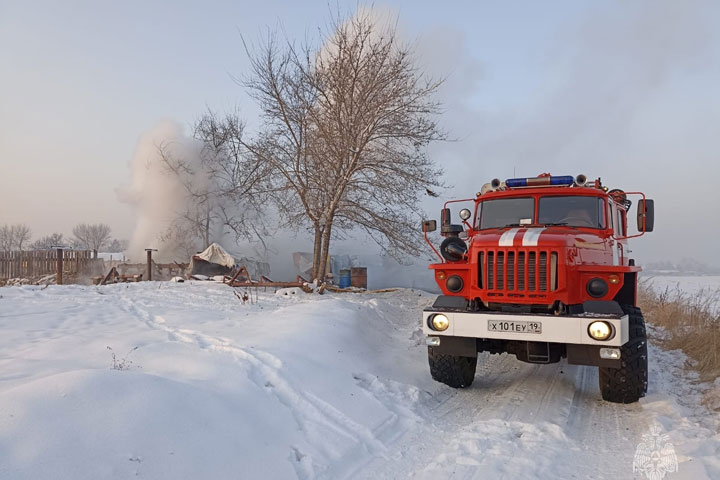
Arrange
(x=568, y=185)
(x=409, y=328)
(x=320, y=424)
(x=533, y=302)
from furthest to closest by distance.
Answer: (x=409, y=328), (x=568, y=185), (x=533, y=302), (x=320, y=424)

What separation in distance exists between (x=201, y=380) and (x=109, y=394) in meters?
1.12

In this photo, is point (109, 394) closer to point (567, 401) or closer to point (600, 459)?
point (600, 459)

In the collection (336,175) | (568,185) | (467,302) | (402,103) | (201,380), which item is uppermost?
(402,103)

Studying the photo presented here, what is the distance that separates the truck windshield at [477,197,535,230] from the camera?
6.33m

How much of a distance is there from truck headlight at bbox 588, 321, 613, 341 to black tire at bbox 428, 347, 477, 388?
1710mm

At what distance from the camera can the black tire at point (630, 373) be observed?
17.1 ft

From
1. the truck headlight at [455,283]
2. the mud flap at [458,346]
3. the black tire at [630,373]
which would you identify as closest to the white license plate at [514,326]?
the mud flap at [458,346]

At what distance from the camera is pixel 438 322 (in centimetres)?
550

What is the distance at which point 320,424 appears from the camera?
4414mm

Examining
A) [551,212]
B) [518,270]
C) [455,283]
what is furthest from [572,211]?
[455,283]

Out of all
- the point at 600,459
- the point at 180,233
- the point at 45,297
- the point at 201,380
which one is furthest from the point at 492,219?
the point at 180,233

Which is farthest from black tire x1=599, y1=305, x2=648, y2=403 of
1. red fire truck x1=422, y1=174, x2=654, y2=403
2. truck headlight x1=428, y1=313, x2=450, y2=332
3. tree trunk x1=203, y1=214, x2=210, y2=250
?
tree trunk x1=203, y1=214, x2=210, y2=250

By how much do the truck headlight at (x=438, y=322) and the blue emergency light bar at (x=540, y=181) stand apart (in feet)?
7.85

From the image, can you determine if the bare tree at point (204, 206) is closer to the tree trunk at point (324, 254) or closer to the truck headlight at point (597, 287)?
the tree trunk at point (324, 254)
